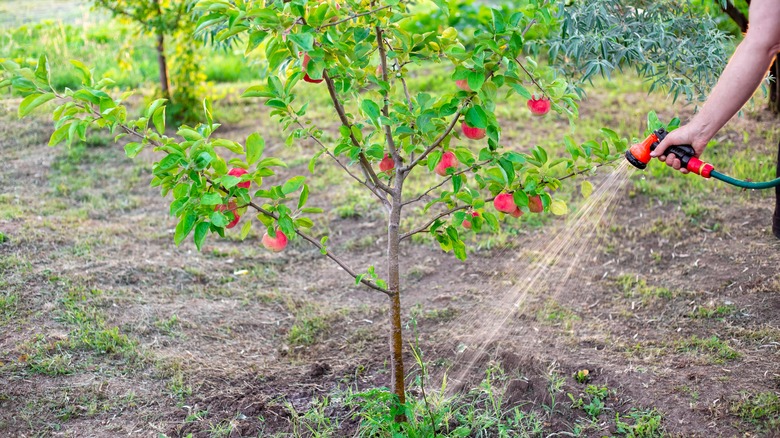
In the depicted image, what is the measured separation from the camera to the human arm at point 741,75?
197 centimetres

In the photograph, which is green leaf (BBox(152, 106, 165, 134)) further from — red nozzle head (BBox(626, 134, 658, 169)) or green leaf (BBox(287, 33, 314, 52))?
red nozzle head (BBox(626, 134, 658, 169))

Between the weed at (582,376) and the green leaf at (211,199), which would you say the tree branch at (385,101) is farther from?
the weed at (582,376)

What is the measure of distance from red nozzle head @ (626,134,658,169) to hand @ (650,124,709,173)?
0.9 inches

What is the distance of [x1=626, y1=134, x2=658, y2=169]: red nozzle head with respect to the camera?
7.39 ft

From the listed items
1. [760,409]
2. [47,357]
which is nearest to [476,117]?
[760,409]

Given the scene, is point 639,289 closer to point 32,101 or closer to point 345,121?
point 345,121

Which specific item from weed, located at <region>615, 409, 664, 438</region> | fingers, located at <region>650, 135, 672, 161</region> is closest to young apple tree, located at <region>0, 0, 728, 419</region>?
fingers, located at <region>650, 135, 672, 161</region>

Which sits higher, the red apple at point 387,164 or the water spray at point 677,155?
the water spray at point 677,155

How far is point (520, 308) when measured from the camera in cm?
353

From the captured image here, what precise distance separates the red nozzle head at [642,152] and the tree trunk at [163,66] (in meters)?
4.61

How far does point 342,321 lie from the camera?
3.49 m

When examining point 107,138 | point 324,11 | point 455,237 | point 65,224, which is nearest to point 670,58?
point 455,237

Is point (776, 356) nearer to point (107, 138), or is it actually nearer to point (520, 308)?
point (520, 308)

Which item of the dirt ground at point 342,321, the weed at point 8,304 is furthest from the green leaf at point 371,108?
the weed at point 8,304
